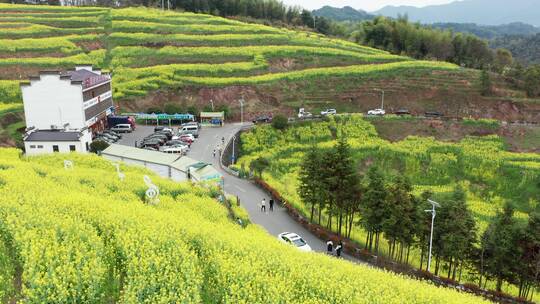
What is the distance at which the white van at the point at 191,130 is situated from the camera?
46519mm

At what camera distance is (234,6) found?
107375 mm

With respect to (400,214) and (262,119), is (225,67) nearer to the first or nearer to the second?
(262,119)

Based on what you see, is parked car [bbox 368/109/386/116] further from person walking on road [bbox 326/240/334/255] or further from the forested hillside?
person walking on road [bbox 326/240/334/255]

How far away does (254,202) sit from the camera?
2992 centimetres

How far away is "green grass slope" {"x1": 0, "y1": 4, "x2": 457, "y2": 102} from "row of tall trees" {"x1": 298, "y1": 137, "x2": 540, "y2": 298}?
36.5 metres

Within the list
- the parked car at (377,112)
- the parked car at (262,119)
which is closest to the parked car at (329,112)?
the parked car at (377,112)

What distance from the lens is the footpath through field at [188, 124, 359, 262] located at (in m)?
25.7

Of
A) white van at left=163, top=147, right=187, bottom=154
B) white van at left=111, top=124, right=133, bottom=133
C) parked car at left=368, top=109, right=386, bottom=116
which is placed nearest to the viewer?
white van at left=163, top=147, right=187, bottom=154

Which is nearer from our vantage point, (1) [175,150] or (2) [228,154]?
(1) [175,150]

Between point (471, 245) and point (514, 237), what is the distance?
2.11m

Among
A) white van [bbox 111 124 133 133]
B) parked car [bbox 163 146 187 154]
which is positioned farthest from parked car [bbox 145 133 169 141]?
white van [bbox 111 124 133 133]

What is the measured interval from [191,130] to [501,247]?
3392 centimetres

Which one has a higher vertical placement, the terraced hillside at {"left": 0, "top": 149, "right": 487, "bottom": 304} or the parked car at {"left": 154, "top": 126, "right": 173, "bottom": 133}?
the terraced hillside at {"left": 0, "top": 149, "right": 487, "bottom": 304}

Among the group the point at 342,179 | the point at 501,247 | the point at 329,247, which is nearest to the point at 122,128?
the point at 342,179
